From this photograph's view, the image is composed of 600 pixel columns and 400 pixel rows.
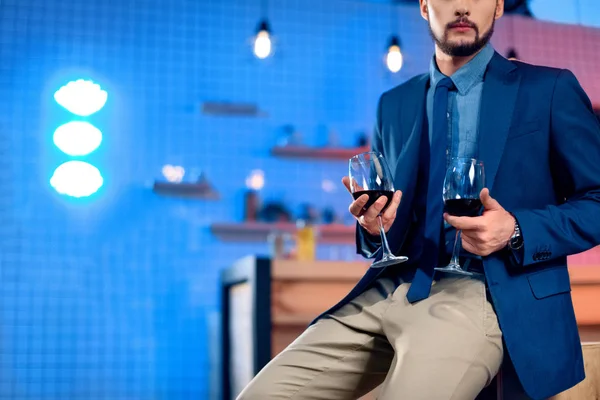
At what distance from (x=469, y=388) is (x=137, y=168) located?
453 centimetres

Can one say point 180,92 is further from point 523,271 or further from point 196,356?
point 523,271

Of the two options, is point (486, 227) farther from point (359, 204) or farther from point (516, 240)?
point (359, 204)

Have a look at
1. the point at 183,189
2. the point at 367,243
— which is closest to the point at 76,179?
the point at 183,189

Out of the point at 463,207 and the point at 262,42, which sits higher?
the point at 262,42

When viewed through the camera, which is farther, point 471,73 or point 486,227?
point 471,73

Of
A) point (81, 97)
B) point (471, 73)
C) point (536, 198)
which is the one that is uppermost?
point (81, 97)

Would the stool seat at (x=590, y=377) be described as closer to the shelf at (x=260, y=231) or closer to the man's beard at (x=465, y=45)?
the man's beard at (x=465, y=45)

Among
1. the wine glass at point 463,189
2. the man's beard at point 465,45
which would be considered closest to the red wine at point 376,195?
the wine glass at point 463,189

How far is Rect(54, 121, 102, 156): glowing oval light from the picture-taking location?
5.48 meters

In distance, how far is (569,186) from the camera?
5.00 feet

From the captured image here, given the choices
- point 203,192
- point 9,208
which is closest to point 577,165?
point 203,192

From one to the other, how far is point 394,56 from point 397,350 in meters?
4.63

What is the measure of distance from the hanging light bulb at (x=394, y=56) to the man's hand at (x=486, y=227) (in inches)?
177

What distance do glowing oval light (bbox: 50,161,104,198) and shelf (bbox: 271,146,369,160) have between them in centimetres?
133
